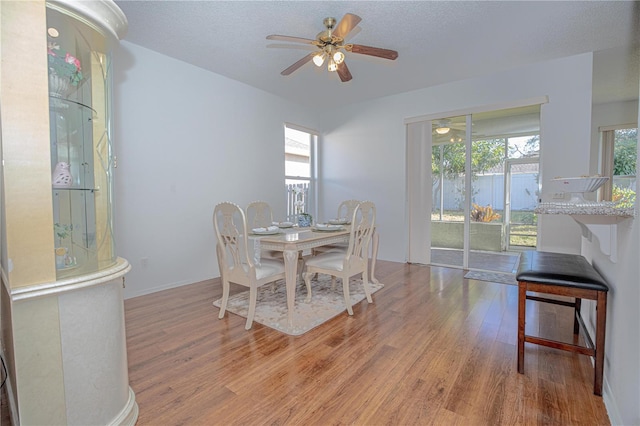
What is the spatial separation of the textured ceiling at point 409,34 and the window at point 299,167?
1.31 m

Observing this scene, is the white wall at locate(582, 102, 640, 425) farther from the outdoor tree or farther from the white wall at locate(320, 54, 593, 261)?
the white wall at locate(320, 54, 593, 261)

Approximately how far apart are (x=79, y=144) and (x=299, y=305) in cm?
214

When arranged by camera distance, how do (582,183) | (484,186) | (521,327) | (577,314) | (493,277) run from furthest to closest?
(484,186), (493,277), (577,314), (521,327), (582,183)

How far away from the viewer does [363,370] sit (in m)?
1.79

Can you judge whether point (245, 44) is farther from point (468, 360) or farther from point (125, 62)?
point (468, 360)

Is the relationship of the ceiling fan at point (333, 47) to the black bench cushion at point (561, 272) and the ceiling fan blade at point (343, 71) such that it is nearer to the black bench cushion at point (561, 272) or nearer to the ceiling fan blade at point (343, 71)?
the ceiling fan blade at point (343, 71)

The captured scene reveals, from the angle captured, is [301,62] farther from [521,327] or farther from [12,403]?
[12,403]

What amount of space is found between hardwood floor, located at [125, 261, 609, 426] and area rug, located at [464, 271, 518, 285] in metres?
0.83

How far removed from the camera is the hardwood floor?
4.69 feet

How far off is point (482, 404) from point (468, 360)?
0.43m

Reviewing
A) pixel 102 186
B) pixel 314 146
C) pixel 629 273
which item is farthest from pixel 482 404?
pixel 314 146

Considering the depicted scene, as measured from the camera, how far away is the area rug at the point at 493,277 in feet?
11.9

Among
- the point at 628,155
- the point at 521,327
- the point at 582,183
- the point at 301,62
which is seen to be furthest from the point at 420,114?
the point at 521,327

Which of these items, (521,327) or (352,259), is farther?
(352,259)
